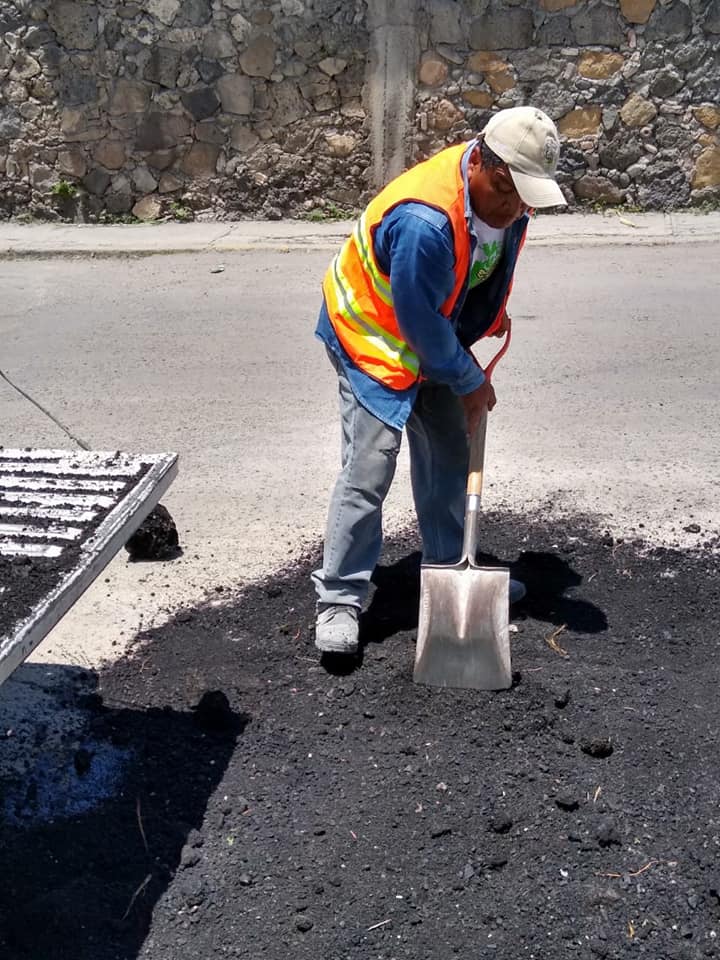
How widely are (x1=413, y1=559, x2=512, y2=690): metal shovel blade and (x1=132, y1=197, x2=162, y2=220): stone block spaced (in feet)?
24.4

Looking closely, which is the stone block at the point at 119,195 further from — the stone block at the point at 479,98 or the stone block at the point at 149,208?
the stone block at the point at 479,98

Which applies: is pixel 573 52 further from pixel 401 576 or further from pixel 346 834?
pixel 346 834

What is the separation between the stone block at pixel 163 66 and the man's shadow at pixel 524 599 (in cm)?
668

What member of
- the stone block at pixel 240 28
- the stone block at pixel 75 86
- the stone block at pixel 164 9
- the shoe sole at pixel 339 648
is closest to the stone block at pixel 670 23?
the stone block at pixel 240 28

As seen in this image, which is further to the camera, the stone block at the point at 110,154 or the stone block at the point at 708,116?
the stone block at the point at 110,154

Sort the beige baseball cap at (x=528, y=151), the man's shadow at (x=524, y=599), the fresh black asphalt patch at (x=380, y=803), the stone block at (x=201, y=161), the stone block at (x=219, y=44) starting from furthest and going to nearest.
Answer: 1. the stone block at (x=201, y=161)
2. the stone block at (x=219, y=44)
3. the man's shadow at (x=524, y=599)
4. the beige baseball cap at (x=528, y=151)
5. the fresh black asphalt patch at (x=380, y=803)

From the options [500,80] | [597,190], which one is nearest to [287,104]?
[500,80]

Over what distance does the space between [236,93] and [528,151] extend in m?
7.22

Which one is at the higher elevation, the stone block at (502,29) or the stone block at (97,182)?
the stone block at (502,29)

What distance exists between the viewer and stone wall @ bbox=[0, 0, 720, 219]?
941cm

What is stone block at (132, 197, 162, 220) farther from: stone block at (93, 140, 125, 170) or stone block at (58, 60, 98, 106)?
stone block at (58, 60, 98, 106)

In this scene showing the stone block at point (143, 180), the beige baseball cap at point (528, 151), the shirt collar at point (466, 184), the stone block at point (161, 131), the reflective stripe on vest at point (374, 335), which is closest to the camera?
the beige baseball cap at point (528, 151)

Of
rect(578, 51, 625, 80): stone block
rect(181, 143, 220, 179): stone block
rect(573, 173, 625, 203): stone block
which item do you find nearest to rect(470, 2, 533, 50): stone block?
rect(578, 51, 625, 80): stone block

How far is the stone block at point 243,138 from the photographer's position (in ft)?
32.5
